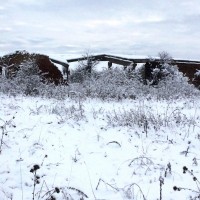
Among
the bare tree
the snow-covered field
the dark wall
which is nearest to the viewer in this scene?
the snow-covered field

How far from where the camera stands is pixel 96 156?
5316mm

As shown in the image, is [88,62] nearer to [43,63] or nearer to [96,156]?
[43,63]

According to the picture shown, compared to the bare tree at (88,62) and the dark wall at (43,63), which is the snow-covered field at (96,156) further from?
the bare tree at (88,62)

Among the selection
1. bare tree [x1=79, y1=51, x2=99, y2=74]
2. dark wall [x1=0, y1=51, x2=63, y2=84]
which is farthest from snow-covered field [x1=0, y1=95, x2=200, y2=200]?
bare tree [x1=79, y1=51, x2=99, y2=74]

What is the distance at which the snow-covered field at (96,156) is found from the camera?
13.3 feet

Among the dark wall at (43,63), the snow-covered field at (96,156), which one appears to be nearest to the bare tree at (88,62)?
the dark wall at (43,63)

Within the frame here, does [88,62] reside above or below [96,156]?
above

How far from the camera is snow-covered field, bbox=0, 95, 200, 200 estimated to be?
404cm

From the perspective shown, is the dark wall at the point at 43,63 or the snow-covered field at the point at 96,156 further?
the dark wall at the point at 43,63

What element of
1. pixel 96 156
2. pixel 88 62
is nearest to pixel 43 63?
pixel 88 62

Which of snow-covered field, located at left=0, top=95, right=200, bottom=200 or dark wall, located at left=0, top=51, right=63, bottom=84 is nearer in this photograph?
snow-covered field, located at left=0, top=95, right=200, bottom=200

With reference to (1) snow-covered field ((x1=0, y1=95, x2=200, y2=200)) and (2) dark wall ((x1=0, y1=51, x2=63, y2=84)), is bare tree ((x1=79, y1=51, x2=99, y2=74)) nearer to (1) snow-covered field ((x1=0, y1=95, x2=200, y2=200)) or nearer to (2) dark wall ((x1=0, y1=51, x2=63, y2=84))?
(2) dark wall ((x1=0, y1=51, x2=63, y2=84))

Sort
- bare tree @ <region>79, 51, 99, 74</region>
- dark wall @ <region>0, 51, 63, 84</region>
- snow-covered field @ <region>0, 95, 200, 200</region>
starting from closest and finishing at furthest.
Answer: snow-covered field @ <region>0, 95, 200, 200</region> → dark wall @ <region>0, 51, 63, 84</region> → bare tree @ <region>79, 51, 99, 74</region>

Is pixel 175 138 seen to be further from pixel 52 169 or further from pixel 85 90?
pixel 85 90
